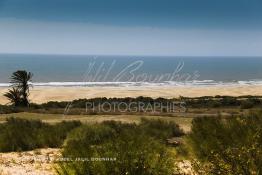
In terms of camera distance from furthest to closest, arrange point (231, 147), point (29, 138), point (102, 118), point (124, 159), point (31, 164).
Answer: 1. point (102, 118)
2. point (29, 138)
3. point (31, 164)
4. point (231, 147)
5. point (124, 159)

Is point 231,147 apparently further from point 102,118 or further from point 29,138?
point 102,118

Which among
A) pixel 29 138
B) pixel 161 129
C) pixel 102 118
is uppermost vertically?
pixel 29 138

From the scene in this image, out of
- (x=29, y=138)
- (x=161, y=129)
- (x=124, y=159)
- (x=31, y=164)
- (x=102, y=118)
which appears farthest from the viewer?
(x=102, y=118)

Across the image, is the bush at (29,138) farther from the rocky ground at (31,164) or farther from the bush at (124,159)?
the bush at (124,159)

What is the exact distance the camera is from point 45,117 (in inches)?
1108

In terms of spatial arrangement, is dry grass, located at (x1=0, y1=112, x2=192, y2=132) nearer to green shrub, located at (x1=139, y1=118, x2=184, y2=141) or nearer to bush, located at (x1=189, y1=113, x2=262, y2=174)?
green shrub, located at (x1=139, y1=118, x2=184, y2=141)

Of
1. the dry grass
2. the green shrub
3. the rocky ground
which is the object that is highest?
the rocky ground

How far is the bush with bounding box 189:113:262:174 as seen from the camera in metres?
Result: 7.25

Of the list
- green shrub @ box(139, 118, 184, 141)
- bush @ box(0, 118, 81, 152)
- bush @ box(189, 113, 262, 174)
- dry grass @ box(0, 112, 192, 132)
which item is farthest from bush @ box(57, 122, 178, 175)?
dry grass @ box(0, 112, 192, 132)

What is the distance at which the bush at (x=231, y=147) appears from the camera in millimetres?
7246

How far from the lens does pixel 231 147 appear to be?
29.0 ft

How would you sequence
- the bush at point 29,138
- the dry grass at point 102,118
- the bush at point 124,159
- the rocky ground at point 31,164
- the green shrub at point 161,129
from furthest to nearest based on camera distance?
the dry grass at point 102,118
the green shrub at point 161,129
the bush at point 29,138
the rocky ground at point 31,164
the bush at point 124,159

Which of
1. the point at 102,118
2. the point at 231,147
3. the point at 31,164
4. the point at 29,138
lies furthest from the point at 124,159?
the point at 102,118

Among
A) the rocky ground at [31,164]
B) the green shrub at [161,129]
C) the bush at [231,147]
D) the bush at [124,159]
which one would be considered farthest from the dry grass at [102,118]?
the bush at [124,159]
